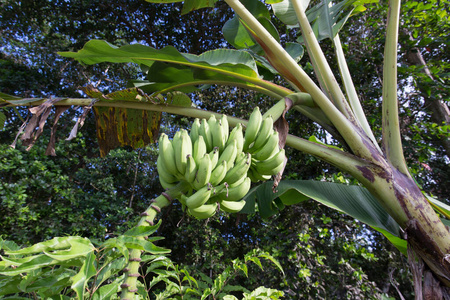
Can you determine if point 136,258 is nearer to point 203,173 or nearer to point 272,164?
point 203,173

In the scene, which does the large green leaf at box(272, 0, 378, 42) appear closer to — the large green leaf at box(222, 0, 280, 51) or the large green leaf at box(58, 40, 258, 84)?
the large green leaf at box(222, 0, 280, 51)

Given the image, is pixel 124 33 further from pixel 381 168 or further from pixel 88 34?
pixel 381 168

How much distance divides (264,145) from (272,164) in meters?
0.08

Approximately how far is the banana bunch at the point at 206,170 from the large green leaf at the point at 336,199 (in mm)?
625

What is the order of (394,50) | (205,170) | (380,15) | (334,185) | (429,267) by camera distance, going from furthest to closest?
(380,15), (334,185), (394,50), (429,267), (205,170)

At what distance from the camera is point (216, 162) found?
0.84 meters

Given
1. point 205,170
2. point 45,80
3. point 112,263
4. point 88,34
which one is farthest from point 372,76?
point 45,80

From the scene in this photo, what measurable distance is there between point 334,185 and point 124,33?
4865 mm

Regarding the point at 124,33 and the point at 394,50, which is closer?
the point at 394,50

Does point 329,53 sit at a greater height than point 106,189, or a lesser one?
greater

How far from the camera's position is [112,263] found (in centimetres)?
78

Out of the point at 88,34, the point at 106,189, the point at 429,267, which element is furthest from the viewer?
the point at 88,34

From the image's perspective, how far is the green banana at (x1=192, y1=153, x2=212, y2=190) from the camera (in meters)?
0.77

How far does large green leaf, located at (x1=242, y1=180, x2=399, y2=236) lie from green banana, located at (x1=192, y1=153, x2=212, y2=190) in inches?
29.8
